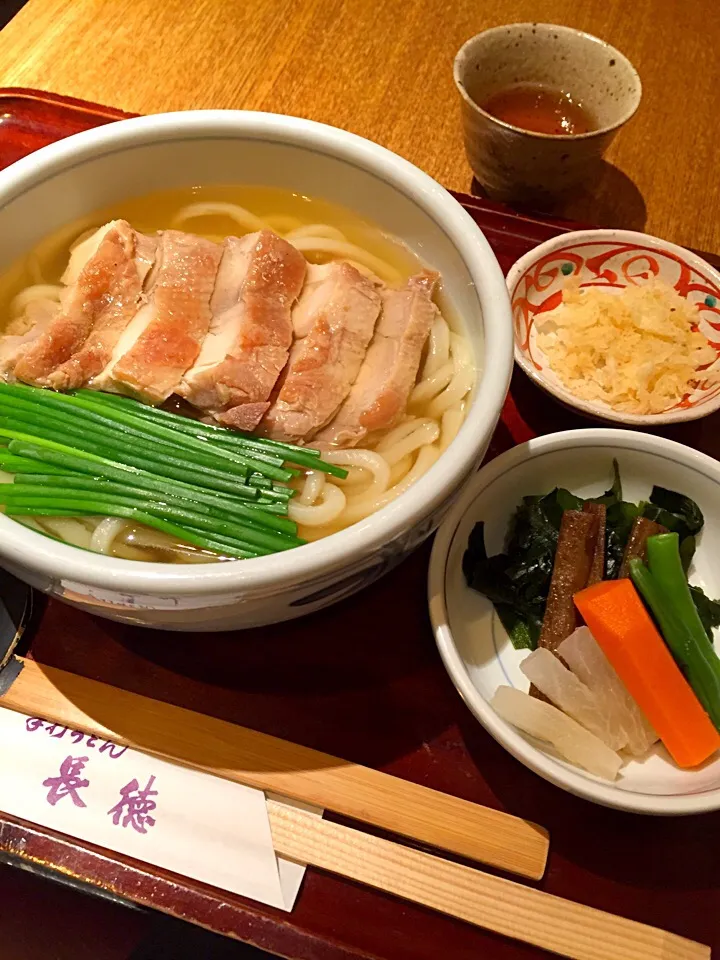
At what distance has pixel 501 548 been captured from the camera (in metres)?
1.37

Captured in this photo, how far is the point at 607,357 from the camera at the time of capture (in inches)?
60.7

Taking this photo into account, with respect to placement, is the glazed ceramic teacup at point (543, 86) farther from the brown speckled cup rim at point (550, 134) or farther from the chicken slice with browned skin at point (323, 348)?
the chicken slice with browned skin at point (323, 348)

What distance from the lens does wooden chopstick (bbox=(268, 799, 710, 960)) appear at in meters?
0.98

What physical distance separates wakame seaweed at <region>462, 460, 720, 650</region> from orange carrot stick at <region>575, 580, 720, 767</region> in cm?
10

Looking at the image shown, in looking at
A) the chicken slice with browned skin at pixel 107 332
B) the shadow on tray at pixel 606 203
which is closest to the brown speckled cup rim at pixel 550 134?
the shadow on tray at pixel 606 203

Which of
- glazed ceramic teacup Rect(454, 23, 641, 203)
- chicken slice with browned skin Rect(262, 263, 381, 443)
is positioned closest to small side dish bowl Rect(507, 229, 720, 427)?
glazed ceramic teacup Rect(454, 23, 641, 203)

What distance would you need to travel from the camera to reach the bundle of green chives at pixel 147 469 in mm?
1055

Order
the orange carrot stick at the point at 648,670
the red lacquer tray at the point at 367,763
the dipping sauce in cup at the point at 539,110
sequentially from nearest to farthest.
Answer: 1. the red lacquer tray at the point at 367,763
2. the orange carrot stick at the point at 648,670
3. the dipping sauce in cup at the point at 539,110

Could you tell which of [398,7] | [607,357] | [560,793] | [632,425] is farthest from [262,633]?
[398,7]

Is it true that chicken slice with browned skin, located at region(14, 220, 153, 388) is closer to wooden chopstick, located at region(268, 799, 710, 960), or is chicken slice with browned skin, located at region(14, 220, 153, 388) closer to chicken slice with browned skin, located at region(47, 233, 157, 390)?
chicken slice with browned skin, located at region(47, 233, 157, 390)

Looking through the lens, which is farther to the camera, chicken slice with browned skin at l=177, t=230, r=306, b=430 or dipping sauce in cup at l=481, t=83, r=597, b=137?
dipping sauce in cup at l=481, t=83, r=597, b=137

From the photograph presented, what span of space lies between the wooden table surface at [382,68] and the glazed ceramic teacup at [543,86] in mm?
161

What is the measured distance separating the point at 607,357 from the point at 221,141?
0.91m

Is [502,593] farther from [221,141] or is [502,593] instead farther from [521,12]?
[521,12]
